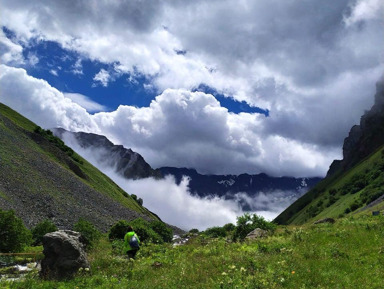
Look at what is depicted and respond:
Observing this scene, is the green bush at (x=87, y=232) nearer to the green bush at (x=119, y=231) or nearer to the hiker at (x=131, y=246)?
the green bush at (x=119, y=231)

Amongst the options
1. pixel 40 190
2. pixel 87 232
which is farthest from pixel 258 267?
pixel 40 190

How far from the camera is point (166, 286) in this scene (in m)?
14.7

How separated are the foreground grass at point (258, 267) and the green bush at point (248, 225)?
35.7 ft

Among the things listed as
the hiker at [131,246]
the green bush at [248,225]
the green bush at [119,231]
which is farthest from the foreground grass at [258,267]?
the green bush at [119,231]

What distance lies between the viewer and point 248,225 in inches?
1399

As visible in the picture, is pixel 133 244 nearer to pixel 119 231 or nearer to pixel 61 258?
pixel 61 258

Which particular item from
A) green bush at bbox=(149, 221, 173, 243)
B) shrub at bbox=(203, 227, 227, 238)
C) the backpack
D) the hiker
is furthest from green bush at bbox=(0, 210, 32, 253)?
green bush at bbox=(149, 221, 173, 243)

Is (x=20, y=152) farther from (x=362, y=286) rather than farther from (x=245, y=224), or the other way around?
(x=362, y=286)

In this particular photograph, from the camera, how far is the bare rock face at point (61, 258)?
1864 cm

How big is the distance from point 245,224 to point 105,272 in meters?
20.1

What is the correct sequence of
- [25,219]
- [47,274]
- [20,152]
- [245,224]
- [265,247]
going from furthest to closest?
[20,152] → [25,219] → [245,224] → [265,247] → [47,274]

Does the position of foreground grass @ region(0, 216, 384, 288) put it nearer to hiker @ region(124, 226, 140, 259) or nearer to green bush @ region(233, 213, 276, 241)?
hiker @ region(124, 226, 140, 259)

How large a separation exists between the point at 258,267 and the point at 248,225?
64.6 ft

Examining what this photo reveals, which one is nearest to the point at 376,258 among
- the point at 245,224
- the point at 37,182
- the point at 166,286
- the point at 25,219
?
the point at 166,286
